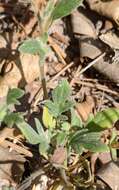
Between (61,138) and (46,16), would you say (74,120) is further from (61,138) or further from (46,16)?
(46,16)

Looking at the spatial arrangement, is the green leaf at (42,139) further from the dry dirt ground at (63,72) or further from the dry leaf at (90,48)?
the dry leaf at (90,48)

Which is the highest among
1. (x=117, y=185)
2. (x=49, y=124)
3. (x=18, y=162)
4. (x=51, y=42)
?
(x=51, y=42)

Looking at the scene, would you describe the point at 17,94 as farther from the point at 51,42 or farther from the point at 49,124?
the point at 51,42

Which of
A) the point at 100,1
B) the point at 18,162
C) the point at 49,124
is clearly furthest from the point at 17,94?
the point at 100,1

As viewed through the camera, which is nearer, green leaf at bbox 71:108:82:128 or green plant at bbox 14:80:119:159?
green plant at bbox 14:80:119:159

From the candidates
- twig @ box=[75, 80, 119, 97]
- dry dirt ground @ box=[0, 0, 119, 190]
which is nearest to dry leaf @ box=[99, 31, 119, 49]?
dry dirt ground @ box=[0, 0, 119, 190]

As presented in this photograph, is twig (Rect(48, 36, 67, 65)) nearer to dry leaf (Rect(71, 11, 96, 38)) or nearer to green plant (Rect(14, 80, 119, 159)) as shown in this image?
dry leaf (Rect(71, 11, 96, 38))

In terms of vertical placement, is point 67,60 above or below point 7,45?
below
